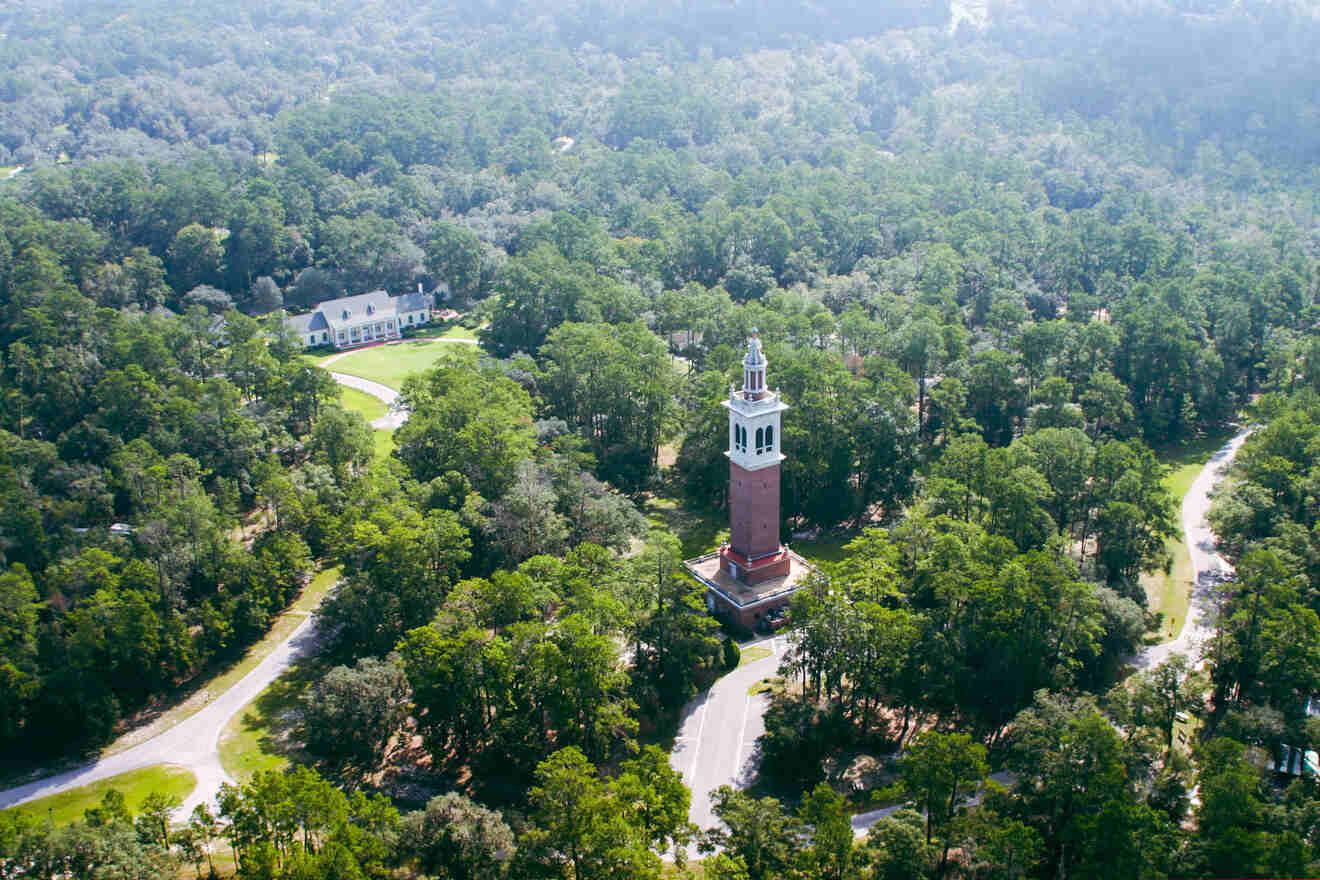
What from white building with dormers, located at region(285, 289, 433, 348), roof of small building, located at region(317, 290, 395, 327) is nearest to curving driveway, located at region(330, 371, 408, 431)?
white building with dormers, located at region(285, 289, 433, 348)

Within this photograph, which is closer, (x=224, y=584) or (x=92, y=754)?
(x=92, y=754)

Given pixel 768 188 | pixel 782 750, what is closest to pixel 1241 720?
pixel 782 750

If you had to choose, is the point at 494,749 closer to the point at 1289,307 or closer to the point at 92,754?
the point at 92,754

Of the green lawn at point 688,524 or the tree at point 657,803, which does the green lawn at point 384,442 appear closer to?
the green lawn at point 688,524

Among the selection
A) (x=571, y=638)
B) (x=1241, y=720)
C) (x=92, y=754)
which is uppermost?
(x=571, y=638)

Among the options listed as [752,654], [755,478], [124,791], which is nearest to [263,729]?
[124,791]

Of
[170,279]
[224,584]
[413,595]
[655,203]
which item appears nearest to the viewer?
[413,595]

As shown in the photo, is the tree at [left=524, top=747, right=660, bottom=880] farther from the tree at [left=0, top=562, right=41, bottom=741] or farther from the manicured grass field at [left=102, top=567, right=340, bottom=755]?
the tree at [left=0, top=562, right=41, bottom=741]
